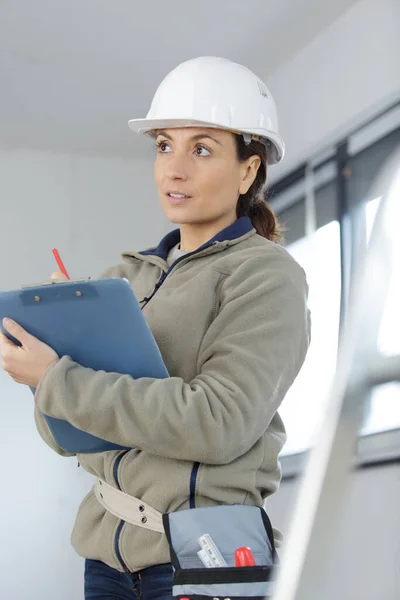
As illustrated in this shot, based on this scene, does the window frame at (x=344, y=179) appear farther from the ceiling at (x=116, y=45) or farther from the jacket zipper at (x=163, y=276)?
the jacket zipper at (x=163, y=276)

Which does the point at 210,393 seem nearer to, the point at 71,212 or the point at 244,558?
the point at 244,558

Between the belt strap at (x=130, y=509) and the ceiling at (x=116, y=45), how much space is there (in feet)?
8.48

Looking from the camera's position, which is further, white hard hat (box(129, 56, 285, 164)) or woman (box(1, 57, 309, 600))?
white hard hat (box(129, 56, 285, 164))

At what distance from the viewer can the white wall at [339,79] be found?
9.89 ft

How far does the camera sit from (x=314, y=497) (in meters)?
0.35

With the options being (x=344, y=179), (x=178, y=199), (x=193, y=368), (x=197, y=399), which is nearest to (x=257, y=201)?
(x=178, y=199)

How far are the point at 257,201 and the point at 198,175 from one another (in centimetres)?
17

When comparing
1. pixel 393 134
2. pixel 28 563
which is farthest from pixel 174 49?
pixel 28 563

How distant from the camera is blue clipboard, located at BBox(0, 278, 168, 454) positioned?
1.02m

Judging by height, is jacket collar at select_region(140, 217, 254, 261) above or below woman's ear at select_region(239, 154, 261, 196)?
below

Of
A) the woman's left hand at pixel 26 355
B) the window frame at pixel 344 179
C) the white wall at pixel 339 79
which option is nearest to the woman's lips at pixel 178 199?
the woman's left hand at pixel 26 355

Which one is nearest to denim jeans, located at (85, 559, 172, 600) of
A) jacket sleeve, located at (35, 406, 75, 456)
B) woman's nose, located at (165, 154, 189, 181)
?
jacket sleeve, located at (35, 406, 75, 456)

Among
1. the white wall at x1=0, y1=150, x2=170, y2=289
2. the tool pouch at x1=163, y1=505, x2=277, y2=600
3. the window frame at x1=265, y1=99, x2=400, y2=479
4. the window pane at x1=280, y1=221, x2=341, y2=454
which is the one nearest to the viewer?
the tool pouch at x1=163, y1=505, x2=277, y2=600

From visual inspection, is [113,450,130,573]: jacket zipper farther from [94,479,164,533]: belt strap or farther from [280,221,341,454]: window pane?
[280,221,341,454]: window pane
